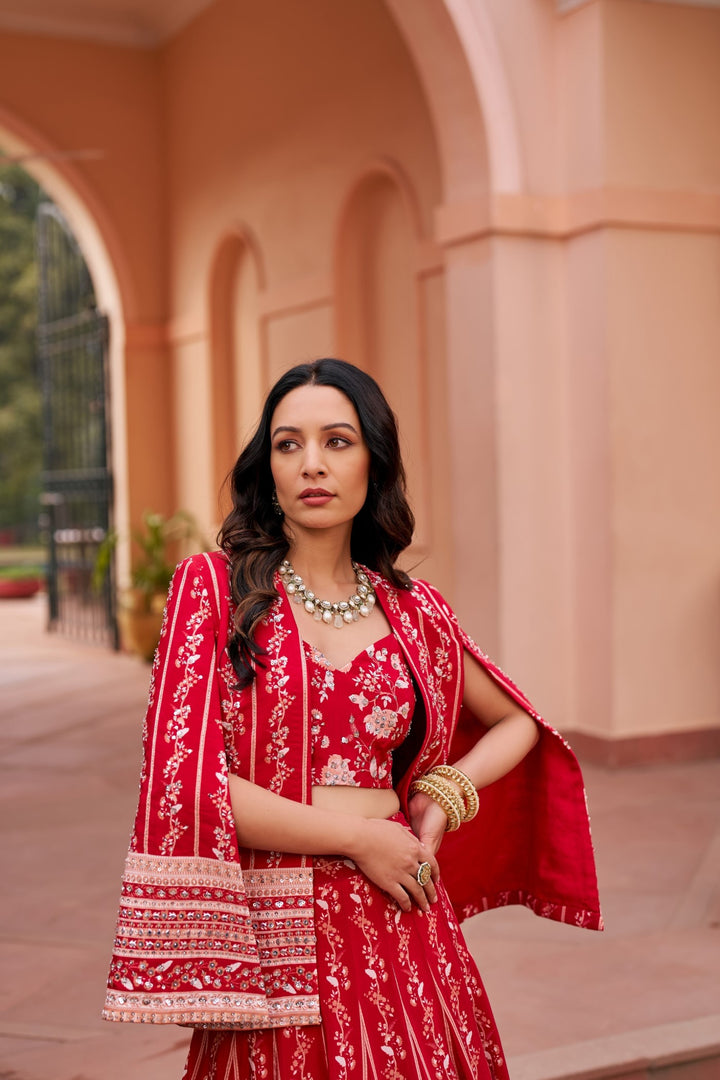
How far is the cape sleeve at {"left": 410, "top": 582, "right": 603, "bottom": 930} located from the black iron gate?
9.33 m

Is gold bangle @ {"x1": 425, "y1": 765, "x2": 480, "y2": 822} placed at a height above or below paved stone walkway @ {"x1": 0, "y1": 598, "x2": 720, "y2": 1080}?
above

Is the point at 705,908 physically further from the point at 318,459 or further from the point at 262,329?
the point at 262,329

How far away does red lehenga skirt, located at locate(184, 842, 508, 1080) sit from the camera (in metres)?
1.89

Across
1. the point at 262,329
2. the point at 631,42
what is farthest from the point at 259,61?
the point at 631,42

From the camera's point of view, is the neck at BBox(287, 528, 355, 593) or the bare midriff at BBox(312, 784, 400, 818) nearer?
the bare midriff at BBox(312, 784, 400, 818)

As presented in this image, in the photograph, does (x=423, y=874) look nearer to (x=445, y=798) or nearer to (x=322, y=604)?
(x=445, y=798)

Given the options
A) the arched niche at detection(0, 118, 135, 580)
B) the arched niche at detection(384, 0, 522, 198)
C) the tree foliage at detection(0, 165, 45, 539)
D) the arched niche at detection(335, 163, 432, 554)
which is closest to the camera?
the arched niche at detection(384, 0, 522, 198)

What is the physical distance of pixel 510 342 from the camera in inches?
252

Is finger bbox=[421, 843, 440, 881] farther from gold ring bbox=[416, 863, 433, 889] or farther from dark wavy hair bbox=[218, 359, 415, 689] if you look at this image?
dark wavy hair bbox=[218, 359, 415, 689]

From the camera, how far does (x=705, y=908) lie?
173 inches

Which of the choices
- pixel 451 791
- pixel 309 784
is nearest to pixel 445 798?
pixel 451 791

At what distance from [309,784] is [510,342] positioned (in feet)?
15.5

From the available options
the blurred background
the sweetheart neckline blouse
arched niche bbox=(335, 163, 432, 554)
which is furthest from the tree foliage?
the sweetheart neckline blouse

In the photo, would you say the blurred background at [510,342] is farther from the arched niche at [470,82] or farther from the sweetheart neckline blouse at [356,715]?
the sweetheart neckline blouse at [356,715]
